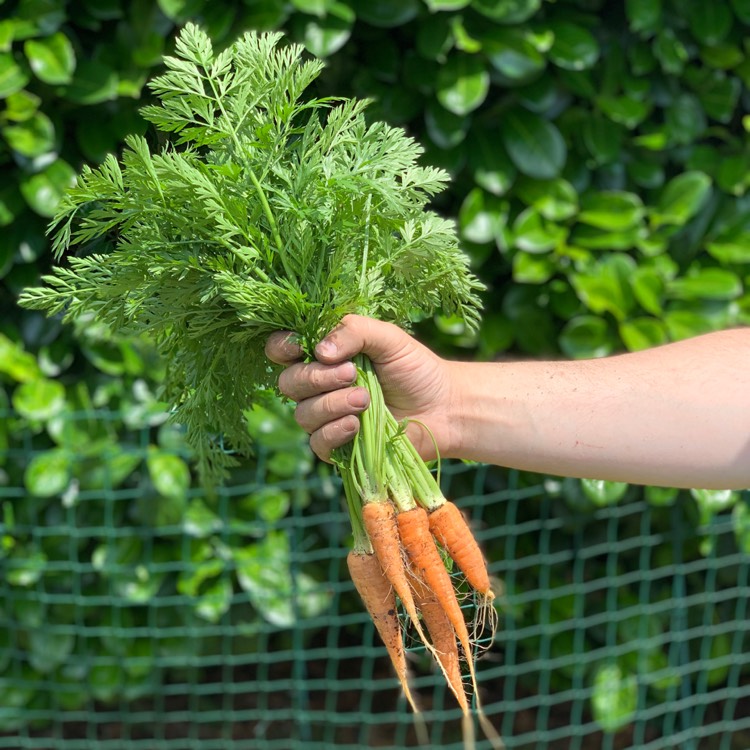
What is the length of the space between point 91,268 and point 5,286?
1333mm

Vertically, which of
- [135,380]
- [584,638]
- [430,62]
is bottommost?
[584,638]

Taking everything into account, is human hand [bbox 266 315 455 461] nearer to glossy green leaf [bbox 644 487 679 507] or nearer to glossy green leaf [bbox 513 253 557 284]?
glossy green leaf [bbox 513 253 557 284]

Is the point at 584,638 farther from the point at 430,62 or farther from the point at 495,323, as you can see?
the point at 430,62

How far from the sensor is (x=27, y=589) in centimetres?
259

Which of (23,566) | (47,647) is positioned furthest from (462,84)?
(47,647)

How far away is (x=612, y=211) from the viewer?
2.54 m

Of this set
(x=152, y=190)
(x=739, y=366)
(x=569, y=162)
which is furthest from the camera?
(x=569, y=162)

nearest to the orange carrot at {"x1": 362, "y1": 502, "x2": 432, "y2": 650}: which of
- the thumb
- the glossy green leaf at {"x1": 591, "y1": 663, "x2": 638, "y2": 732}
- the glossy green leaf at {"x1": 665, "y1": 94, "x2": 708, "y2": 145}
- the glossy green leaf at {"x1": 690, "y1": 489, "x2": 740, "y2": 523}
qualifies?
the thumb

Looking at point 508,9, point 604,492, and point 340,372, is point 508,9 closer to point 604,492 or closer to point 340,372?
point 604,492

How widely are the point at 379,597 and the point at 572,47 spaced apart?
1.70 m

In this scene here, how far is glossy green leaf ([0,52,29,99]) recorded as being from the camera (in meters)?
2.18

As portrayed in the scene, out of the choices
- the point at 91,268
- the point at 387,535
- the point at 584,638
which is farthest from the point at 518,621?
the point at 91,268

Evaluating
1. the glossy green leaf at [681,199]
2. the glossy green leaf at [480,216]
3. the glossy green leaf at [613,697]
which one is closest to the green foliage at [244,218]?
the glossy green leaf at [480,216]

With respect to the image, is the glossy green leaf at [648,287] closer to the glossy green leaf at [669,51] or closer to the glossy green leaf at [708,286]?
the glossy green leaf at [708,286]
